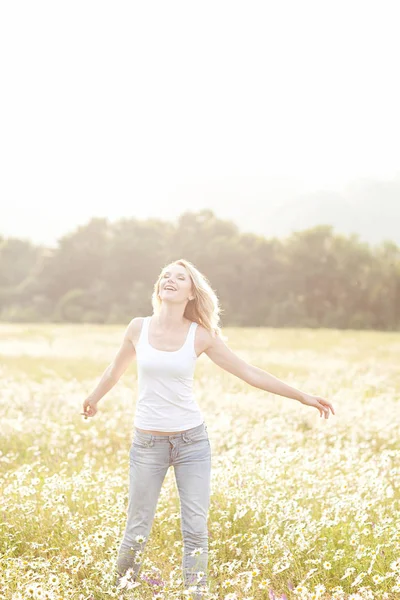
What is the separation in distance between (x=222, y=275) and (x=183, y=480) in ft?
208

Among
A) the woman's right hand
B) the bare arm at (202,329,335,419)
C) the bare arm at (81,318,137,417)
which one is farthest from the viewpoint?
the woman's right hand

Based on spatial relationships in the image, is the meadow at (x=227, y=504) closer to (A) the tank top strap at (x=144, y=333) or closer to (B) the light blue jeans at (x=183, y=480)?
(B) the light blue jeans at (x=183, y=480)

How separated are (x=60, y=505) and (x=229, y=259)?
63.7 meters

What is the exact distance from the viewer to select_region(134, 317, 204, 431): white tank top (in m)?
5.58

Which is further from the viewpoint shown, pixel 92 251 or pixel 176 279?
pixel 92 251

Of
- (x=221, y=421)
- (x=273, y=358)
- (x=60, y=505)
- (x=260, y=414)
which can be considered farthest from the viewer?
(x=273, y=358)

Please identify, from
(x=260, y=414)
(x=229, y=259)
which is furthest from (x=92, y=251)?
(x=260, y=414)

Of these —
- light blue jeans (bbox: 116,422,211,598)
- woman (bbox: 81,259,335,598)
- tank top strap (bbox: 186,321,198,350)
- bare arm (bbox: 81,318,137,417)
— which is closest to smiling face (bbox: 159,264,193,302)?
woman (bbox: 81,259,335,598)

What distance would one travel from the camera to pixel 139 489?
5637 mm

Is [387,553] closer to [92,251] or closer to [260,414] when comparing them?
[260,414]

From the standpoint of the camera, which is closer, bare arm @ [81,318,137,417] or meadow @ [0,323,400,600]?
meadow @ [0,323,400,600]

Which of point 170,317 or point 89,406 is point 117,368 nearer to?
point 89,406

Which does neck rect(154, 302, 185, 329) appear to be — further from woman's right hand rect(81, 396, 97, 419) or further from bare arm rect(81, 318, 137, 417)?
woman's right hand rect(81, 396, 97, 419)

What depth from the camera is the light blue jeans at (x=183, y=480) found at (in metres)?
5.56
